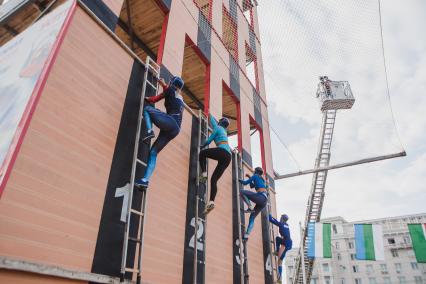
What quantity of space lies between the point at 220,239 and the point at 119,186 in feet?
13.1

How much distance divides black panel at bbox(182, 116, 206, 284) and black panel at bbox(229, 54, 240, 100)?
15.3ft

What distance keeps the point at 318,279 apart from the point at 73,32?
70839 millimetres

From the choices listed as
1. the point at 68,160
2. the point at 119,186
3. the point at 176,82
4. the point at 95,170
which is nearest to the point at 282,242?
the point at 176,82

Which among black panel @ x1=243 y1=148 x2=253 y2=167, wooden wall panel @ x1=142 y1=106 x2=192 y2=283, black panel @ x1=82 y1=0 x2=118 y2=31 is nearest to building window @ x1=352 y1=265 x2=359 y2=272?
black panel @ x1=243 y1=148 x2=253 y2=167

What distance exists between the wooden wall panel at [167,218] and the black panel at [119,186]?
1.66 feet

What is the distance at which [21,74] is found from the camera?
15.3 ft

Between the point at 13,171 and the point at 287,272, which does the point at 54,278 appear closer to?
the point at 13,171

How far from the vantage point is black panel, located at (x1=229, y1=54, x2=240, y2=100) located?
488 inches

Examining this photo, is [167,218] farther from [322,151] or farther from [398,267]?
[398,267]

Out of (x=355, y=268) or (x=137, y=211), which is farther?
(x=355, y=268)

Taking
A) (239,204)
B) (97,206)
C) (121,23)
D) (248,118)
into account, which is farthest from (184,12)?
(97,206)

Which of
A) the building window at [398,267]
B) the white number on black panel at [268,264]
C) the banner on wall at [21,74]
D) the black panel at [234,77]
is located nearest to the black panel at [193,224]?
the banner on wall at [21,74]

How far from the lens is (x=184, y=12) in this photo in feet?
32.4

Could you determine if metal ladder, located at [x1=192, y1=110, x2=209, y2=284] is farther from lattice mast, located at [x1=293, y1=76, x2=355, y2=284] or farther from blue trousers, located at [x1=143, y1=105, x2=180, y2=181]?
lattice mast, located at [x1=293, y1=76, x2=355, y2=284]
